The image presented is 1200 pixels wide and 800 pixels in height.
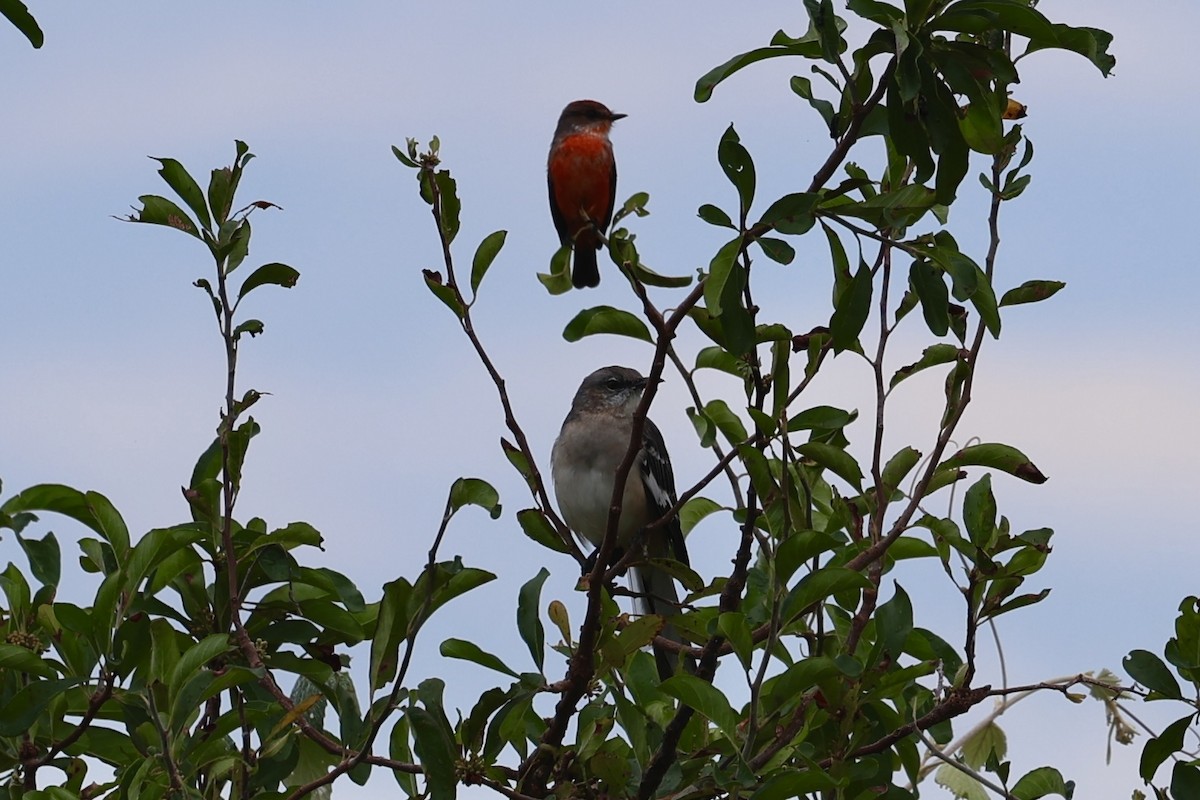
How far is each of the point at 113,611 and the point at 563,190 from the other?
671 cm

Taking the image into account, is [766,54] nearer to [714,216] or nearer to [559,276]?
[714,216]

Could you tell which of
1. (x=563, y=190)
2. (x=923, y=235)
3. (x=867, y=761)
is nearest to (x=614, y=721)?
(x=867, y=761)

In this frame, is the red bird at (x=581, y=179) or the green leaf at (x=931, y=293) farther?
the red bird at (x=581, y=179)

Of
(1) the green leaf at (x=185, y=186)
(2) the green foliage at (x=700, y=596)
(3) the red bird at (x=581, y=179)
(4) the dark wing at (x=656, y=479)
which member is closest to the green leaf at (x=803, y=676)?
(2) the green foliage at (x=700, y=596)

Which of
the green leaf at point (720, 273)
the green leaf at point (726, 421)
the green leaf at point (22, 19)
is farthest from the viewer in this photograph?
the green leaf at point (726, 421)

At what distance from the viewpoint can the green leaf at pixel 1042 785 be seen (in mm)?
4059

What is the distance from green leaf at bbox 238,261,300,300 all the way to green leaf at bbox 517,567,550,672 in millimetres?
1109

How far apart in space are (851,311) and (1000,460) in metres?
0.88

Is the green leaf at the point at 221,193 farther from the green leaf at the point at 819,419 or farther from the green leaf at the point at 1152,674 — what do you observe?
the green leaf at the point at 1152,674

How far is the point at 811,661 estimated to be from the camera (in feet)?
11.4

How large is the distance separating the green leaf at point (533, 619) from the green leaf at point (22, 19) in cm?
186

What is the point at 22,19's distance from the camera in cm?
269

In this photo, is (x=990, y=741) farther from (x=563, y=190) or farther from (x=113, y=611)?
(x=563, y=190)

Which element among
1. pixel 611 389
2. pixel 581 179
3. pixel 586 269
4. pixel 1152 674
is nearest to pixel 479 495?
pixel 1152 674
